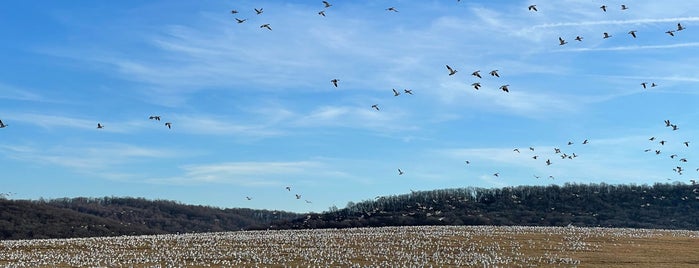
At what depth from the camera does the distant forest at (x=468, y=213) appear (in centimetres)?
13462

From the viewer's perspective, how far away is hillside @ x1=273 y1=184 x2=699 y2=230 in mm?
140000

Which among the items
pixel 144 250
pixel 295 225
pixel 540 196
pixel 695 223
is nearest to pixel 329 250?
pixel 144 250

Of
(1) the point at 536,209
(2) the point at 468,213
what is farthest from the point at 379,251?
(1) the point at 536,209

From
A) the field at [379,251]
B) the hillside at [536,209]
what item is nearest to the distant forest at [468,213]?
the hillside at [536,209]

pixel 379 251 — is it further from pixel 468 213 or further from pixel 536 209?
pixel 536 209

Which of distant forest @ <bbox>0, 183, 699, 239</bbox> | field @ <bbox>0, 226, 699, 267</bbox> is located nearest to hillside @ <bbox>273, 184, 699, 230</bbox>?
distant forest @ <bbox>0, 183, 699, 239</bbox>

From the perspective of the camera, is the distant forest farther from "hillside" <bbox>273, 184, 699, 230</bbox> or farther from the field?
the field

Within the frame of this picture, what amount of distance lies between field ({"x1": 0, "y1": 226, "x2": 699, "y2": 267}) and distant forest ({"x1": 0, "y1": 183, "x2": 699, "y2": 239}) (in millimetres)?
58748

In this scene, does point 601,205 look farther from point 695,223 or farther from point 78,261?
point 78,261

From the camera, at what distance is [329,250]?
200 ft

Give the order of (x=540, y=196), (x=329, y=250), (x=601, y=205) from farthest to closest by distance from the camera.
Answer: (x=540, y=196) < (x=601, y=205) < (x=329, y=250)

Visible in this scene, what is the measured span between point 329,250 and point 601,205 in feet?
402

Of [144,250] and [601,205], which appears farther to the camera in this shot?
[601,205]

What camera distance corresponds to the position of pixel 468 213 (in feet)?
524
